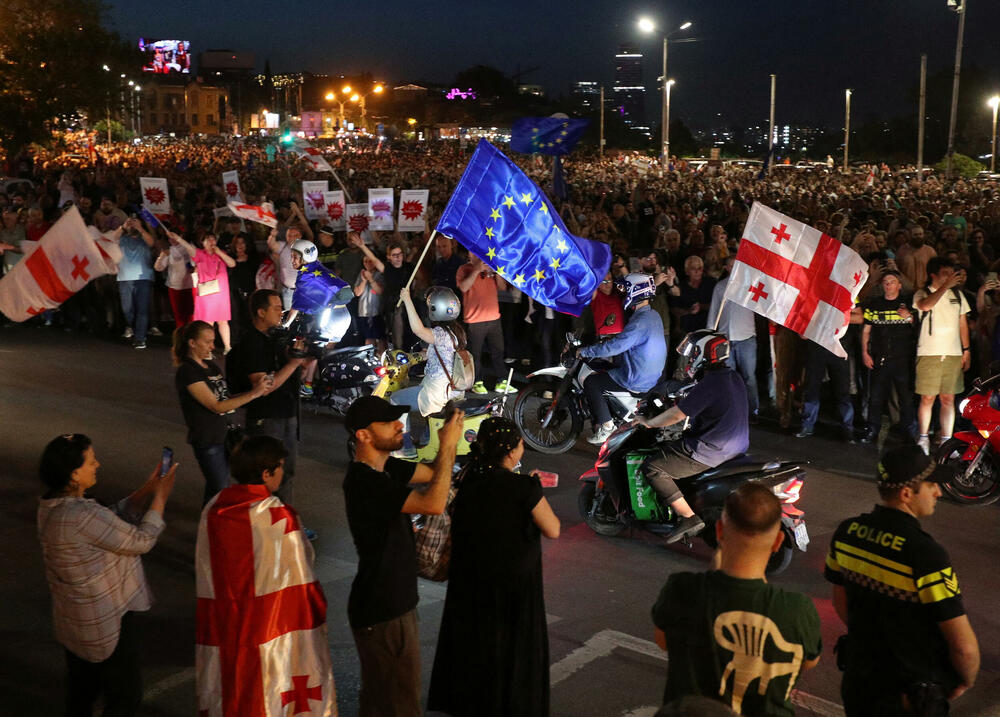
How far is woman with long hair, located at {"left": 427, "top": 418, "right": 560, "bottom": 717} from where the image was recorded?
4523 mm

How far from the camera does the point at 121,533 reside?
4715 millimetres

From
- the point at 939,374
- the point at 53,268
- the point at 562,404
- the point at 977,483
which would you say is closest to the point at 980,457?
the point at 977,483

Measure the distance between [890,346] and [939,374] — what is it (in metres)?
0.52

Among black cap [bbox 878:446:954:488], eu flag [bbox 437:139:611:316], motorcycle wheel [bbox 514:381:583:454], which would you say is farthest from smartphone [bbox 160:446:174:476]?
motorcycle wheel [bbox 514:381:583:454]

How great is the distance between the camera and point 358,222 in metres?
18.1

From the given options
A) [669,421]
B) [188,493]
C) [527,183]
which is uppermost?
[527,183]

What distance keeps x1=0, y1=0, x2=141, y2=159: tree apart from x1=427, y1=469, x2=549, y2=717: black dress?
33710 millimetres

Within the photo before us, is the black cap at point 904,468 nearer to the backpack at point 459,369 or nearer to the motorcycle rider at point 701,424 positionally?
the motorcycle rider at point 701,424

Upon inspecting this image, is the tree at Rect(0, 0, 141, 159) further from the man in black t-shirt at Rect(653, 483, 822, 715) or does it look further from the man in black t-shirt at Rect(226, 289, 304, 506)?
the man in black t-shirt at Rect(653, 483, 822, 715)

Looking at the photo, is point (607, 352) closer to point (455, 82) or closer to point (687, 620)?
point (687, 620)

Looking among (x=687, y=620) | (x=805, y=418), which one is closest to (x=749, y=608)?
(x=687, y=620)

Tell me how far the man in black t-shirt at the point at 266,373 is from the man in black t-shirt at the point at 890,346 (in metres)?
5.91

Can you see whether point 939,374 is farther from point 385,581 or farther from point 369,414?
point 385,581

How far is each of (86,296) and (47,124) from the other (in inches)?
860
